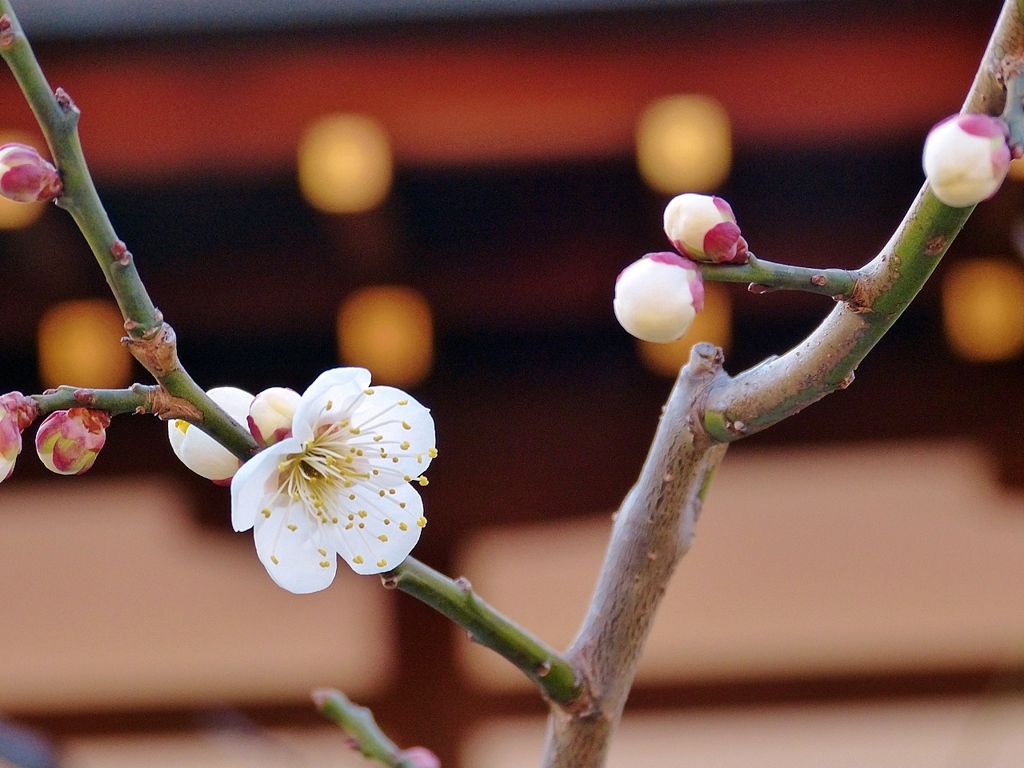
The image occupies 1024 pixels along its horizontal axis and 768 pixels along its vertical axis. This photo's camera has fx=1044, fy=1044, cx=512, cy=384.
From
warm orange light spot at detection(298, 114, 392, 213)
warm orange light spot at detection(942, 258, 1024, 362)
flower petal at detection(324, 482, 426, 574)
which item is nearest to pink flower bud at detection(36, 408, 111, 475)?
flower petal at detection(324, 482, 426, 574)

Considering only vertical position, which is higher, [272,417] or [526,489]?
[526,489]

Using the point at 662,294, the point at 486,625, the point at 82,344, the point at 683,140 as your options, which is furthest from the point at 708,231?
the point at 82,344

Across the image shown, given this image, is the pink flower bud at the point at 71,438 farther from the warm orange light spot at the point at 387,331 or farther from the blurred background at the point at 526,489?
the warm orange light spot at the point at 387,331

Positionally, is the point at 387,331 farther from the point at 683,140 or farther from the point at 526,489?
the point at 683,140

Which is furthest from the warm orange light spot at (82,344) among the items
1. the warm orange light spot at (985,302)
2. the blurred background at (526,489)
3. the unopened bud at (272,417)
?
the unopened bud at (272,417)

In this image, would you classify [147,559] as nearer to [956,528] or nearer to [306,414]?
[956,528]

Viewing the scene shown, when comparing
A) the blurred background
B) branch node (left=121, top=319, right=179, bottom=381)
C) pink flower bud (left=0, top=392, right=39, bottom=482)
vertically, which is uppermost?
the blurred background

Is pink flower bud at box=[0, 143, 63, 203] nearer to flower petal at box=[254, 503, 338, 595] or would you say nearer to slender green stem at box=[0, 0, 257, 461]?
slender green stem at box=[0, 0, 257, 461]
